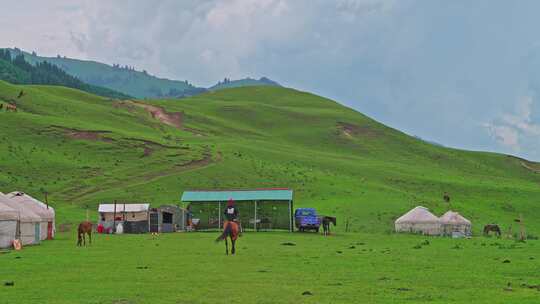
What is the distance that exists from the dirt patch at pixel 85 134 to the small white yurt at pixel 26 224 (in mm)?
57128

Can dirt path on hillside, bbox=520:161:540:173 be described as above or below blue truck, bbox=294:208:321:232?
above

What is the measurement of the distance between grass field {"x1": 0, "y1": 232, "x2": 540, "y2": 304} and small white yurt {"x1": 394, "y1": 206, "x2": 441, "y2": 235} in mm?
29086

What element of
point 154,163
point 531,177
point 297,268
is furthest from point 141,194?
point 531,177

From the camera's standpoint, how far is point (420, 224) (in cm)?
6512

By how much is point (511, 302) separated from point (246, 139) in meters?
111

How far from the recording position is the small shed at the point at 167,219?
6488 centimetres

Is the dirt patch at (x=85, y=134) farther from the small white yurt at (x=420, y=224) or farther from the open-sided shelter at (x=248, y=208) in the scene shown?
the small white yurt at (x=420, y=224)

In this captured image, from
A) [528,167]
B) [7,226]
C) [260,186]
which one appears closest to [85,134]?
[260,186]

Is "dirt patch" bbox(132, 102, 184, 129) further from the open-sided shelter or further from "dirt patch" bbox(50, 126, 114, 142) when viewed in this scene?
the open-sided shelter

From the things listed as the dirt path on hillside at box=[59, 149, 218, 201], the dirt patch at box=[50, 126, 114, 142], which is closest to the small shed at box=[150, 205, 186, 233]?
the dirt path on hillside at box=[59, 149, 218, 201]

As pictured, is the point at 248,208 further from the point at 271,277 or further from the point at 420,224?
the point at 271,277

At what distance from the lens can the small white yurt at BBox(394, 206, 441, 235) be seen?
64.9 metres

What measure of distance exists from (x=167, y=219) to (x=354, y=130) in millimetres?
90713

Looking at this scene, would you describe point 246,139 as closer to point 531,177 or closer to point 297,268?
point 531,177
